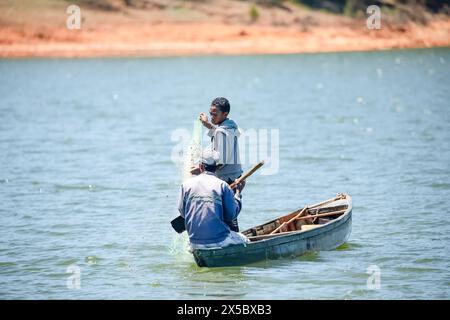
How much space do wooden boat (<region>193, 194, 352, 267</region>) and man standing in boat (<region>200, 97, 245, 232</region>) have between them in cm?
40

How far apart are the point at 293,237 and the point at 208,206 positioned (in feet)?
5.99

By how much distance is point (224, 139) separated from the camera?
535 inches

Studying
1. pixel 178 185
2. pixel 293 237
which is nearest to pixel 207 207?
pixel 293 237

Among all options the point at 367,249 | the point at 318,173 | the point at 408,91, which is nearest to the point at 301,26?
the point at 408,91

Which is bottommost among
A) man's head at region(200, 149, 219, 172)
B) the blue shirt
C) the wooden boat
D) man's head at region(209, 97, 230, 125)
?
the wooden boat

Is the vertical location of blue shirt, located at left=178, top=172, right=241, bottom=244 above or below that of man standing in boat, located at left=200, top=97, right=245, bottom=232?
below

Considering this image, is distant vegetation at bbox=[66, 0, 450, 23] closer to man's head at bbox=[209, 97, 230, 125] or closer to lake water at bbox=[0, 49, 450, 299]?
lake water at bbox=[0, 49, 450, 299]

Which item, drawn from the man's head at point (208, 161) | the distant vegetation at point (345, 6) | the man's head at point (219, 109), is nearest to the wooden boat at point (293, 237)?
the man's head at point (208, 161)

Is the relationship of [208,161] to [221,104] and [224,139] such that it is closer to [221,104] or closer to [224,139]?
[224,139]

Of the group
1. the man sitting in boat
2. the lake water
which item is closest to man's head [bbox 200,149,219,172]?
the man sitting in boat

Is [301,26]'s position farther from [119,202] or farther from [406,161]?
[119,202]

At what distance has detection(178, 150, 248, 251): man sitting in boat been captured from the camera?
13055 millimetres

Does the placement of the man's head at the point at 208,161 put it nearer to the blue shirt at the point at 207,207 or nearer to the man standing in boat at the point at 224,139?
the blue shirt at the point at 207,207

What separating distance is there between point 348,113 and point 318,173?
1560 cm
